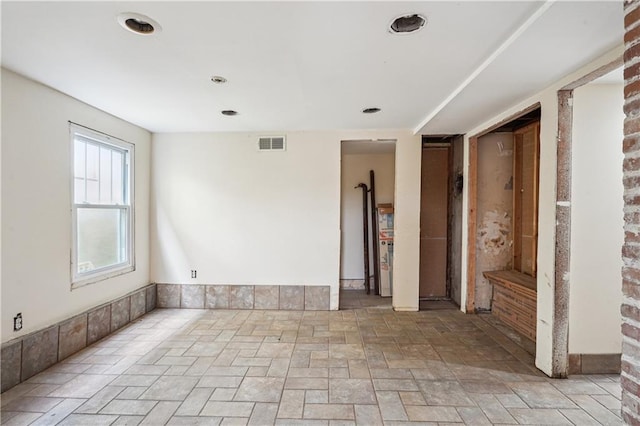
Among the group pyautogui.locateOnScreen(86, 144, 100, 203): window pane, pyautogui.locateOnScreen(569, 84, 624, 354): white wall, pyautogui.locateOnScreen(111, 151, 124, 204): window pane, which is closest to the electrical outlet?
pyautogui.locateOnScreen(86, 144, 100, 203): window pane

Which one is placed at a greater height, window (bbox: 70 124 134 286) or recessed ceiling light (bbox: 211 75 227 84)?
recessed ceiling light (bbox: 211 75 227 84)

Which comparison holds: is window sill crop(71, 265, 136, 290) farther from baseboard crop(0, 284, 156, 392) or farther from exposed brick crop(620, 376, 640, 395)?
exposed brick crop(620, 376, 640, 395)

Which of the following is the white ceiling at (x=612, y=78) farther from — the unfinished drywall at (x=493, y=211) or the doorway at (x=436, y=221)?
the doorway at (x=436, y=221)

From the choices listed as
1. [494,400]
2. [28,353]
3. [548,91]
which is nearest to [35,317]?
[28,353]

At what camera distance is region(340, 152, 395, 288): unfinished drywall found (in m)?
5.06

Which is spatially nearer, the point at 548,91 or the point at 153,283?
the point at 548,91

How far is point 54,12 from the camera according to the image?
5.14 feet

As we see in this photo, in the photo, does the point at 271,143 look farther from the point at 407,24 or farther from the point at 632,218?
the point at 632,218

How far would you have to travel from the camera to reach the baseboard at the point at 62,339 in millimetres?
2199

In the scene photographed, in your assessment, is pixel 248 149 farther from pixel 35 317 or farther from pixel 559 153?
pixel 559 153

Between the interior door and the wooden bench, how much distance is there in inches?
29.6

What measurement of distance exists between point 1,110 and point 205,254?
2443 mm

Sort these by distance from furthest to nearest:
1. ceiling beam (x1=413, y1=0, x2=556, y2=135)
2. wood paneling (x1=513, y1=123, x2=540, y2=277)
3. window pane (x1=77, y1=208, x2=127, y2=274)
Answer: wood paneling (x1=513, y1=123, x2=540, y2=277) → window pane (x1=77, y1=208, x2=127, y2=274) → ceiling beam (x1=413, y1=0, x2=556, y2=135)

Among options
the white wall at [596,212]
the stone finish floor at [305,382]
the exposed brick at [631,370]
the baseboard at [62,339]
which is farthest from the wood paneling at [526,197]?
the baseboard at [62,339]
